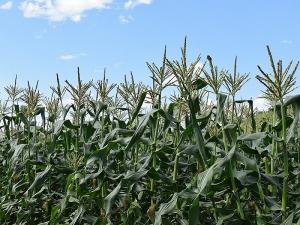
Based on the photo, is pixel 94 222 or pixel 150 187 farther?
pixel 150 187

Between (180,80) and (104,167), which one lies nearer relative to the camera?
(180,80)

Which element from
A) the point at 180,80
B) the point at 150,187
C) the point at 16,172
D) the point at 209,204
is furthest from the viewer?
the point at 16,172

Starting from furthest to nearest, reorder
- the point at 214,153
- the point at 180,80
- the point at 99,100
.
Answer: the point at 99,100
the point at 214,153
the point at 180,80

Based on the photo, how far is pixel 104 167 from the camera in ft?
12.9

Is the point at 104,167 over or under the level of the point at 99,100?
under

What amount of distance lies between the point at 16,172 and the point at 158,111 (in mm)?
2129

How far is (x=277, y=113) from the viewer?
12.8ft

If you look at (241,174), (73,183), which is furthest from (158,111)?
(73,183)

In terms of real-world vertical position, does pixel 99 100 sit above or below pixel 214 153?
above

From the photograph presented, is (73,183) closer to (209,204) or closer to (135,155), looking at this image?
(135,155)

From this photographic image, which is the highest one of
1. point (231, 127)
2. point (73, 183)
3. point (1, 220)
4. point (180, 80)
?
point (180, 80)

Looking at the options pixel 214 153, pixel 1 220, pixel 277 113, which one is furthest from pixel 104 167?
pixel 1 220

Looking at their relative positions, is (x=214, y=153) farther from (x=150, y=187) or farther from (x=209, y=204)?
(x=150, y=187)

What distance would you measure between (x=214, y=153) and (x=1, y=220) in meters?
2.79
